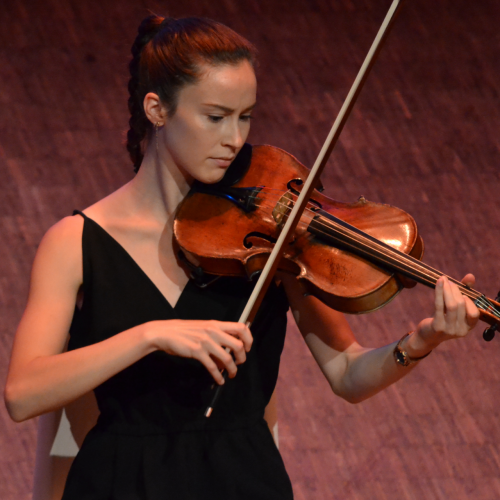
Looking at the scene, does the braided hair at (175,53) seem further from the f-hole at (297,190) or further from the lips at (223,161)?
the f-hole at (297,190)

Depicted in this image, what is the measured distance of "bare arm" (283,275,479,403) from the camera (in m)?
1.05

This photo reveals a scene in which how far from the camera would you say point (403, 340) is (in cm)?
113

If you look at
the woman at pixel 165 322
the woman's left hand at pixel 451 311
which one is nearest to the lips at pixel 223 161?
the woman at pixel 165 322

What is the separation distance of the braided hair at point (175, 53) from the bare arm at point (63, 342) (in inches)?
11.3

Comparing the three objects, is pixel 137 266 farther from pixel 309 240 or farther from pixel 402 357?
pixel 402 357

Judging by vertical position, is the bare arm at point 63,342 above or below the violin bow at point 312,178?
below

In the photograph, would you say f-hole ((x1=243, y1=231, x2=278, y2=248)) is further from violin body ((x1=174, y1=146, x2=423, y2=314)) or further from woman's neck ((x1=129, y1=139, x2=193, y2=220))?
woman's neck ((x1=129, y1=139, x2=193, y2=220))

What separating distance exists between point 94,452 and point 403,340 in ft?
1.85

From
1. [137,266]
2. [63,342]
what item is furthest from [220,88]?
[63,342]

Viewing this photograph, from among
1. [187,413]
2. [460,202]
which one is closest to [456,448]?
[460,202]

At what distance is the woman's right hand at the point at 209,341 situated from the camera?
3.01 feet

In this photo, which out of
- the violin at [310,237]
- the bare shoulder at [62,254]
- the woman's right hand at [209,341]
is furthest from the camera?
the bare shoulder at [62,254]

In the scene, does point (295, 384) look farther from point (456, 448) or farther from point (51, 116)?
point (51, 116)

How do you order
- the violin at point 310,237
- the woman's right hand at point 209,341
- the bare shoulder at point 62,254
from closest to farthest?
1. the woman's right hand at point 209,341
2. the violin at point 310,237
3. the bare shoulder at point 62,254
